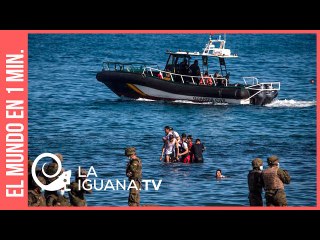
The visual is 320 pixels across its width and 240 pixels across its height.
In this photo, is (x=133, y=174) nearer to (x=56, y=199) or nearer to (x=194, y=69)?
(x=56, y=199)

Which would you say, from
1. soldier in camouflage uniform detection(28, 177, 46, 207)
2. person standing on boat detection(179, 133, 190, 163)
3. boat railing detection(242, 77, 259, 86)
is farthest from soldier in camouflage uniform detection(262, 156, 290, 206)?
boat railing detection(242, 77, 259, 86)

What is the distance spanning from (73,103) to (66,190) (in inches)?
501

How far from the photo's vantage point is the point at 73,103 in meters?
49.6

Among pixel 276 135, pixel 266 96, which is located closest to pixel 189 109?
pixel 266 96

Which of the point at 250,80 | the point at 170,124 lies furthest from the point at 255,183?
the point at 250,80

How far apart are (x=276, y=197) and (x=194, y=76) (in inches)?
837

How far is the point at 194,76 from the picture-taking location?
58125mm

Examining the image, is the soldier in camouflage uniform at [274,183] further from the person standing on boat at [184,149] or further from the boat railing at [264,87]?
the boat railing at [264,87]

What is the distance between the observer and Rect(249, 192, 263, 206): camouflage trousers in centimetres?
3784

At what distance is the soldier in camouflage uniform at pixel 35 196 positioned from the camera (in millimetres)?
36625

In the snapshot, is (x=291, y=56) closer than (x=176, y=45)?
Yes

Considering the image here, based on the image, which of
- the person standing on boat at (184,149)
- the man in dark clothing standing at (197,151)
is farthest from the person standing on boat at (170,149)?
the man in dark clothing standing at (197,151)

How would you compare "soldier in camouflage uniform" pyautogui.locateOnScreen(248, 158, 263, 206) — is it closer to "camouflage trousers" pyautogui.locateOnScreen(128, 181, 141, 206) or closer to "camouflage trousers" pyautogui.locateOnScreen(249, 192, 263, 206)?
Result: "camouflage trousers" pyautogui.locateOnScreen(249, 192, 263, 206)

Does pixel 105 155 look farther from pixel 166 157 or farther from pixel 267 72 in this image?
pixel 267 72
